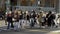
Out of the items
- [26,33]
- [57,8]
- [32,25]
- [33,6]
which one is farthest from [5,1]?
[26,33]

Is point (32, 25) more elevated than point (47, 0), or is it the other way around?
point (47, 0)

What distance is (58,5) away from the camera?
98.7 feet

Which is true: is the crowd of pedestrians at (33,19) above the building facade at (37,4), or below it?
below

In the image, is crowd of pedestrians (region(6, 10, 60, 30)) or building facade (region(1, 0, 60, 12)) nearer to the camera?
crowd of pedestrians (region(6, 10, 60, 30))

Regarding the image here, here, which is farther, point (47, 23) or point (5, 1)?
point (5, 1)

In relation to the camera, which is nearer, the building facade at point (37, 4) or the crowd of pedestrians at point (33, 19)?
the crowd of pedestrians at point (33, 19)

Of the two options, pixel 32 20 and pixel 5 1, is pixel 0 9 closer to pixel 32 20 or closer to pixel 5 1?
pixel 5 1

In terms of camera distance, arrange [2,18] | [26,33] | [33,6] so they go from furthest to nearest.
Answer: [33,6] < [2,18] < [26,33]

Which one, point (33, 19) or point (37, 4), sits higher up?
point (37, 4)

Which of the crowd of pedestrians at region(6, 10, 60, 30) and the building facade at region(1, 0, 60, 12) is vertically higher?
the building facade at region(1, 0, 60, 12)

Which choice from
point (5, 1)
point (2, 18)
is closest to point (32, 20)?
point (2, 18)

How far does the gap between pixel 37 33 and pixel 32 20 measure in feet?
11.2

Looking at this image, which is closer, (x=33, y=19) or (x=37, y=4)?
(x=33, y=19)

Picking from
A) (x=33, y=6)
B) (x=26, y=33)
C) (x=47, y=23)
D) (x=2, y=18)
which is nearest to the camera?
(x=26, y=33)
